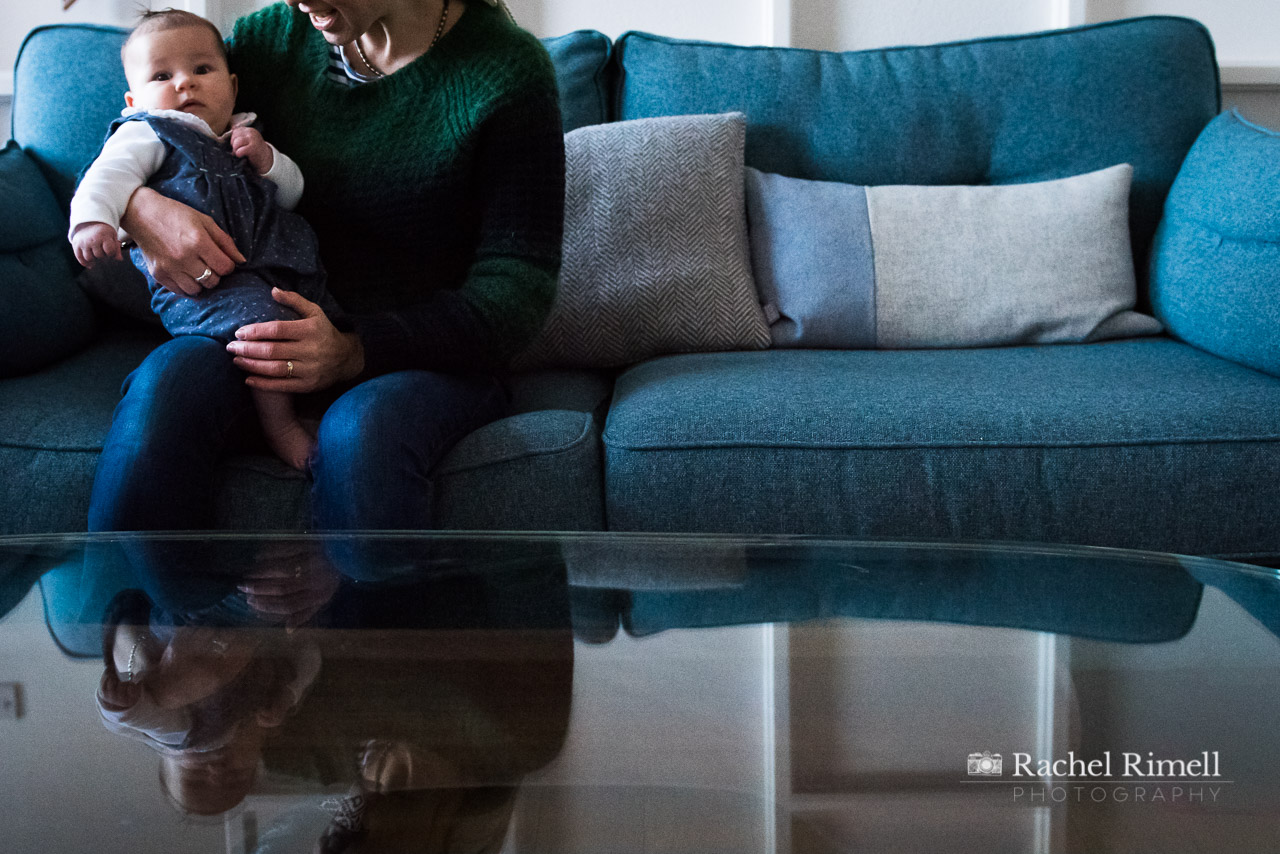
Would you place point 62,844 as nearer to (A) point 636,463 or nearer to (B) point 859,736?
(B) point 859,736

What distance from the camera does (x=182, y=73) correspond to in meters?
1.31

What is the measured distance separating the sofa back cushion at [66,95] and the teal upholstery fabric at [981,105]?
85 centimetres

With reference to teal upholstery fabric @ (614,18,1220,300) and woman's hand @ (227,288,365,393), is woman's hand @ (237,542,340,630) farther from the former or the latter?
teal upholstery fabric @ (614,18,1220,300)

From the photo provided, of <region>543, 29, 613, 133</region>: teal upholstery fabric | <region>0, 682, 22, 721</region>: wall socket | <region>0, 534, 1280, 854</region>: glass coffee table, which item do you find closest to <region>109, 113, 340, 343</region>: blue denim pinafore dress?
<region>0, 534, 1280, 854</region>: glass coffee table

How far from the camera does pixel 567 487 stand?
122 cm

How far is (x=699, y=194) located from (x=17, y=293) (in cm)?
96

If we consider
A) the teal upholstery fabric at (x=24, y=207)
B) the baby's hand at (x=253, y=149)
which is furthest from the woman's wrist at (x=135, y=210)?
the teal upholstery fabric at (x=24, y=207)

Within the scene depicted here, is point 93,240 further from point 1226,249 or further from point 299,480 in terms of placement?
point 1226,249

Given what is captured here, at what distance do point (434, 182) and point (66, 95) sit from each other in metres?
0.80

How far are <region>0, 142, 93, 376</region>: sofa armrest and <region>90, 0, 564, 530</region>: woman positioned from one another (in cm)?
30

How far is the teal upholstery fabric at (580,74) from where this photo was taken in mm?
1867

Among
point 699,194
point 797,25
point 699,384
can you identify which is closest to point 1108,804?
point 699,384

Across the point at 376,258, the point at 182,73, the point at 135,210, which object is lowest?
the point at 376,258

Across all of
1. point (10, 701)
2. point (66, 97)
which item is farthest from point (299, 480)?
point (66, 97)
